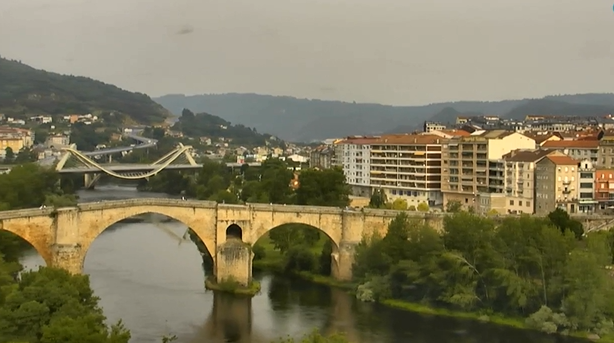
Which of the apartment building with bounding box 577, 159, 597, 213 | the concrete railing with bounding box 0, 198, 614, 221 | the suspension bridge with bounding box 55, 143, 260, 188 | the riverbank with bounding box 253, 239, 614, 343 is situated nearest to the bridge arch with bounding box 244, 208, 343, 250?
the concrete railing with bounding box 0, 198, 614, 221

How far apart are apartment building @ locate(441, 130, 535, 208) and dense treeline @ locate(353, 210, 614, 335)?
1133 cm

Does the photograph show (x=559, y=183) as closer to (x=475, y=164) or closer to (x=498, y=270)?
(x=475, y=164)

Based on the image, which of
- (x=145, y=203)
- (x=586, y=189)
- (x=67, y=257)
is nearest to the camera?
(x=67, y=257)

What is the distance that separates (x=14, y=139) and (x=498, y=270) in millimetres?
69752

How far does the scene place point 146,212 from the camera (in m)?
29.4

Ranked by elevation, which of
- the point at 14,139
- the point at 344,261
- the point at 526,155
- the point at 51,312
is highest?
the point at 14,139

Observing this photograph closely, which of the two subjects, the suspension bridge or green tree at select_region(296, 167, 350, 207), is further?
the suspension bridge

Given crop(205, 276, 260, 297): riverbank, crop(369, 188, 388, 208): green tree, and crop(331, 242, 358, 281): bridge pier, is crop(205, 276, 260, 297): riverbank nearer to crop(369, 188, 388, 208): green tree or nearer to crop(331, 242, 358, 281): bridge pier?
crop(331, 242, 358, 281): bridge pier

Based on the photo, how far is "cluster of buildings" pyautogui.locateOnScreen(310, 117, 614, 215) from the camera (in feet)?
123

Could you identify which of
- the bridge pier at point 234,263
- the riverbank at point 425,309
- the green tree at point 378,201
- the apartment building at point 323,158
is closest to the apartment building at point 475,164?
the green tree at point 378,201

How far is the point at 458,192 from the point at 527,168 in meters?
4.74

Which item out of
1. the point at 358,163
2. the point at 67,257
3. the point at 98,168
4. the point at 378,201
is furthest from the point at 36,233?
the point at 98,168

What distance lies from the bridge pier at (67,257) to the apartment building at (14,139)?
6104cm

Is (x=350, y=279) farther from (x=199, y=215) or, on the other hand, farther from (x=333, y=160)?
(x=333, y=160)
